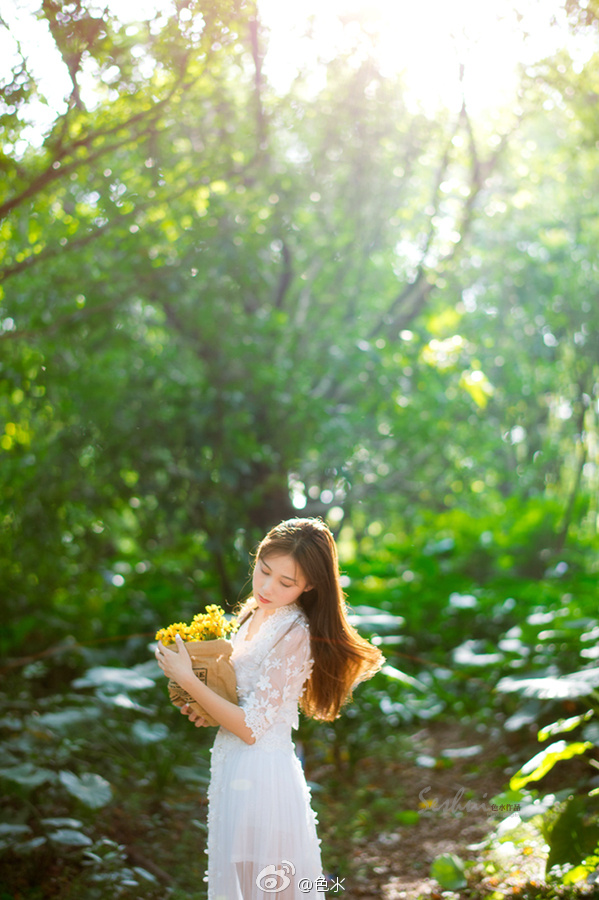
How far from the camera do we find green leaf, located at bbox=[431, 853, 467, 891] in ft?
8.36

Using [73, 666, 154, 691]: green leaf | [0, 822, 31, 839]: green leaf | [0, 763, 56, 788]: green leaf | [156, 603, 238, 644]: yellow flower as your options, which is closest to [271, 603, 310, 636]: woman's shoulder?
[156, 603, 238, 644]: yellow flower

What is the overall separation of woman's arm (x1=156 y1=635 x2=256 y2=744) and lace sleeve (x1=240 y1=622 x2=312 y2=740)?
33 millimetres

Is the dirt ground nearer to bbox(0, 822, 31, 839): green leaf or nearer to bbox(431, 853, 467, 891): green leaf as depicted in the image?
bbox(431, 853, 467, 891): green leaf

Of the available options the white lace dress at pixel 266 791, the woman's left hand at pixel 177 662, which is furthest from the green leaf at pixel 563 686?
the woman's left hand at pixel 177 662

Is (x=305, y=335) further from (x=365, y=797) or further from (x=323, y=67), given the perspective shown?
(x=365, y=797)

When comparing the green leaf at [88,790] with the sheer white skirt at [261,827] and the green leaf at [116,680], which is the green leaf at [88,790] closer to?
the green leaf at [116,680]

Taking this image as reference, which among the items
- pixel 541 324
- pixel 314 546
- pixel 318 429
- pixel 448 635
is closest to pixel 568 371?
pixel 541 324

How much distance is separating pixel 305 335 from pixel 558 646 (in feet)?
8.38

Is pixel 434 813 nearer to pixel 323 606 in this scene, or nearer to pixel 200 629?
pixel 323 606

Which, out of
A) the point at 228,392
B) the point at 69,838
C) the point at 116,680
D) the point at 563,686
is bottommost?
the point at 69,838

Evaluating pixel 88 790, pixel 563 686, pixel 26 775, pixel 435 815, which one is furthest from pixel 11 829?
pixel 563 686

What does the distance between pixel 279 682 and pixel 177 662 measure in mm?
265

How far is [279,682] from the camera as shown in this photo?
1.86 meters

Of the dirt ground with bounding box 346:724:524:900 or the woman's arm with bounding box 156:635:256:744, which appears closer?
the woman's arm with bounding box 156:635:256:744
